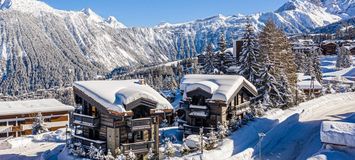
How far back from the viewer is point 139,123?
2944cm

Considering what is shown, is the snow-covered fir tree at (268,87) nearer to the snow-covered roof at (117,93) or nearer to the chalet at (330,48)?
the snow-covered roof at (117,93)

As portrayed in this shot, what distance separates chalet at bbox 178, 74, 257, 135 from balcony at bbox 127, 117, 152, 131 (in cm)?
570

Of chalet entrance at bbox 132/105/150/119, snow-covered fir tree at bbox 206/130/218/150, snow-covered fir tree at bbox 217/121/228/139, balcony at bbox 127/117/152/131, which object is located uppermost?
chalet entrance at bbox 132/105/150/119

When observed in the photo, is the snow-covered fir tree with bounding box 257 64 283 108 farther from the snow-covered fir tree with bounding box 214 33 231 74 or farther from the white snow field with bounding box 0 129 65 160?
the white snow field with bounding box 0 129 65 160

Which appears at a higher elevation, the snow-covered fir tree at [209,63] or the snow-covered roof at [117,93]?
the snow-covered fir tree at [209,63]

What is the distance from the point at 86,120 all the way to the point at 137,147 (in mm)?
4506

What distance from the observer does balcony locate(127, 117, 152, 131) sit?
95.4 ft

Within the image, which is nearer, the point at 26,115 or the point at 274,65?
the point at 274,65

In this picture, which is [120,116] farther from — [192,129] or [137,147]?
[192,129]

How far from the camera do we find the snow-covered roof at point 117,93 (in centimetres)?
2844

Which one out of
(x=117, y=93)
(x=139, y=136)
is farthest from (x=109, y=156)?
(x=117, y=93)

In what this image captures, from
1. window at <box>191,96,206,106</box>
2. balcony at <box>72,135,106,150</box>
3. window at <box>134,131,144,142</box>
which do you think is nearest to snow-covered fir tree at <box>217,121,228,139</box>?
window at <box>191,96,206,106</box>

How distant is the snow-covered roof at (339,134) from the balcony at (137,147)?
1372 centimetres

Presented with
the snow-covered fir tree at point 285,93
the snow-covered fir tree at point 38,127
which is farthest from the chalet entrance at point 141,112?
the snow-covered fir tree at point 38,127
